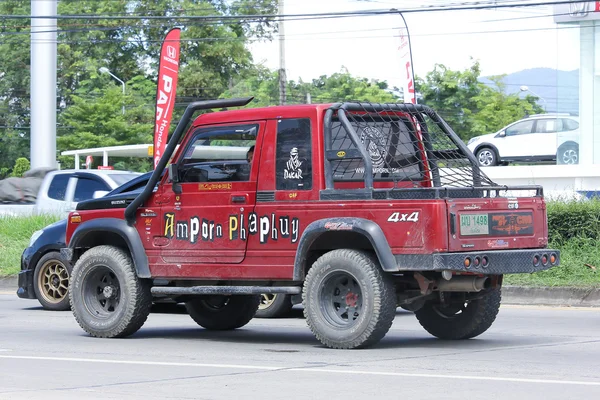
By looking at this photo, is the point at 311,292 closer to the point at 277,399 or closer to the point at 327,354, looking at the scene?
the point at 327,354

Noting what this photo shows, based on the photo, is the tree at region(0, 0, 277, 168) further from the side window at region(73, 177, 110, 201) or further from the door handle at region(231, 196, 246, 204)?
the door handle at region(231, 196, 246, 204)

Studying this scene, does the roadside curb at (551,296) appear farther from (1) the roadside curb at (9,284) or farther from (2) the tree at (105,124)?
(2) the tree at (105,124)

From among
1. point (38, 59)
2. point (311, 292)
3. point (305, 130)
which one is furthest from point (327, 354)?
point (38, 59)

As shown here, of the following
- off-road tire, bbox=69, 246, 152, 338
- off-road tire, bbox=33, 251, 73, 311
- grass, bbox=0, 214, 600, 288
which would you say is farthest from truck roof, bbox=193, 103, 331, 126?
grass, bbox=0, 214, 600, 288

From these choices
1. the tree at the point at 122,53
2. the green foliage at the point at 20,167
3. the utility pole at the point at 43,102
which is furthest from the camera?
the tree at the point at 122,53

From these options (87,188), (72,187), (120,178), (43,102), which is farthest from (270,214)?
(43,102)

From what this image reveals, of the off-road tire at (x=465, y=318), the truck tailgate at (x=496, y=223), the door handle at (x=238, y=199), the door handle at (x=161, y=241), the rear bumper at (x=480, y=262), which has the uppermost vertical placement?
the door handle at (x=238, y=199)

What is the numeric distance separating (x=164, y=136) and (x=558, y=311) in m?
10.4

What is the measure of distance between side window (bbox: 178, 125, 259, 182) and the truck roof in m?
0.09

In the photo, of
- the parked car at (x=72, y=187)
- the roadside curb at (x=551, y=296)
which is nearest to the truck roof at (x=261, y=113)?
the parked car at (x=72, y=187)

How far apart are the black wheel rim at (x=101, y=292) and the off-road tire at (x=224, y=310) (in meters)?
0.99

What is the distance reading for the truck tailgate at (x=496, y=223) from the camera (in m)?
9.42

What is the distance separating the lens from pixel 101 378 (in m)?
8.30

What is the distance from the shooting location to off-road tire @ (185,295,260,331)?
12.1 m
